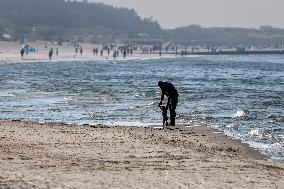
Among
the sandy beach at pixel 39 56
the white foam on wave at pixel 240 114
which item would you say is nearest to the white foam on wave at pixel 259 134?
the white foam on wave at pixel 240 114

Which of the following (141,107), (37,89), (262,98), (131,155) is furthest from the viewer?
(37,89)

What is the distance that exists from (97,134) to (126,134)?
789 millimetres

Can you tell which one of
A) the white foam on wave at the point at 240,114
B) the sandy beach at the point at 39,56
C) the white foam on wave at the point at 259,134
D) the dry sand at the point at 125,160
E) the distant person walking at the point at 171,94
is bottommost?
the sandy beach at the point at 39,56

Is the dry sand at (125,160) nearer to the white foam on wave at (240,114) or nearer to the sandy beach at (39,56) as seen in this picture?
the white foam on wave at (240,114)

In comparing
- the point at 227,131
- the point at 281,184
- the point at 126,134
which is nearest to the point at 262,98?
the point at 227,131

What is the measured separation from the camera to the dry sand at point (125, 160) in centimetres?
1086

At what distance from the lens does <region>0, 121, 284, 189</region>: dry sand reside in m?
10.9

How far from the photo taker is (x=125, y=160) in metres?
13.1

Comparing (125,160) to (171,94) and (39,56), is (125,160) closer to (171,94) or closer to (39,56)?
(171,94)

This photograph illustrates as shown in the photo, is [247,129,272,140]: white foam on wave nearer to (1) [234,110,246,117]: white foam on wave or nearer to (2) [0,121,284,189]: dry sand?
(2) [0,121,284,189]: dry sand

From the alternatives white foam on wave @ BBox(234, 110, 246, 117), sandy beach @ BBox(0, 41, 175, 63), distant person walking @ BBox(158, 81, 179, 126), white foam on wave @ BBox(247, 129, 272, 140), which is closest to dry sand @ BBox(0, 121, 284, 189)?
white foam on wave @ BBox(247, 129, 272, 140)

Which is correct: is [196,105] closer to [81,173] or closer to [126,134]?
[126,134]

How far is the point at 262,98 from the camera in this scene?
113 feet

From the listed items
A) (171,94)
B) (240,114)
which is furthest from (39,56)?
(171,94)
